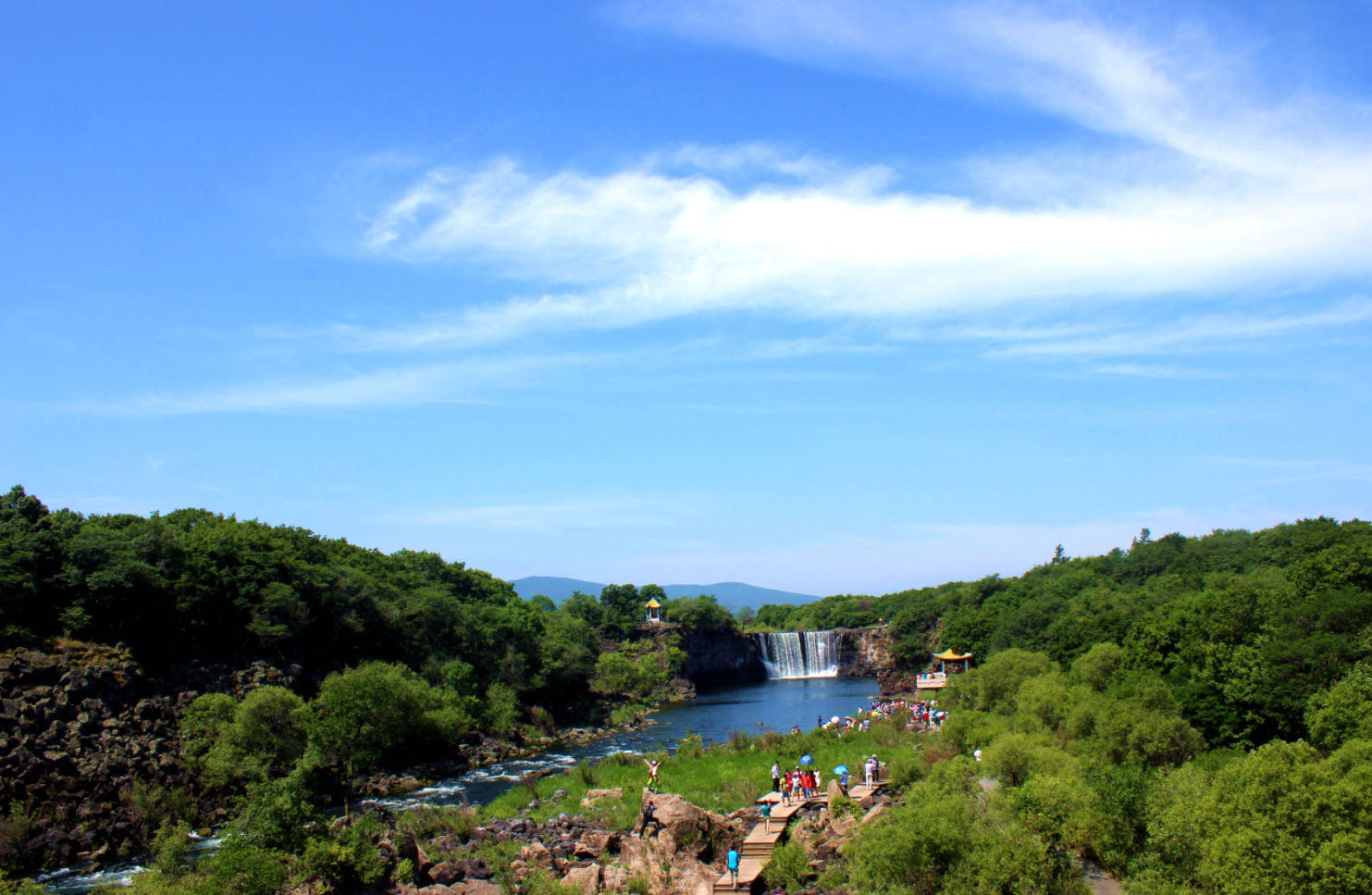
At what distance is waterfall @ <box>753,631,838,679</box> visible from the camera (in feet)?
475

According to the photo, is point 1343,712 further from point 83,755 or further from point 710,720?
point 710,720

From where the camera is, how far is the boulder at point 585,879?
99.1 feet

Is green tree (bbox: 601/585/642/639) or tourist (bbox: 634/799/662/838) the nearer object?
tourist (bbox: 634/799/662/838)

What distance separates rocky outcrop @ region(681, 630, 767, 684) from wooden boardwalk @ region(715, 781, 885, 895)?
305 ft

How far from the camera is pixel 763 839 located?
33.4 m

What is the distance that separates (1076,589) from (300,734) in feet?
281

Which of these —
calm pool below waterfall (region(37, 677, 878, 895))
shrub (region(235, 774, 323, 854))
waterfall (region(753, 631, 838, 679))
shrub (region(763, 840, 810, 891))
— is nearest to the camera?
shrub (region(763, 840, 810, 891))

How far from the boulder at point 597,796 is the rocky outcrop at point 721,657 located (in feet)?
282

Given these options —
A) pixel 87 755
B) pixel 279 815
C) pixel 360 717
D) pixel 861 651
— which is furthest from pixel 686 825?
pixel 861 651

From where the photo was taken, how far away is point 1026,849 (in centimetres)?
2425

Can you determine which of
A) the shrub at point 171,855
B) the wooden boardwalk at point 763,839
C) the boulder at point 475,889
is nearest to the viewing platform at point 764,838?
the wooden boardwalk at point 763,839

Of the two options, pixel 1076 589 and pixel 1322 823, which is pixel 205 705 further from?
pixel 1076 589

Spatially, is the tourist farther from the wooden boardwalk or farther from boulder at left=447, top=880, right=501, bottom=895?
boulder at left=447, top=880, right=501, bottom=895

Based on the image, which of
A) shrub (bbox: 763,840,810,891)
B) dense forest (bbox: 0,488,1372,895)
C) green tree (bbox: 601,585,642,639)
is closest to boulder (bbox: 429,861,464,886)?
dense forest (bbox: 0,488,1372,895)
